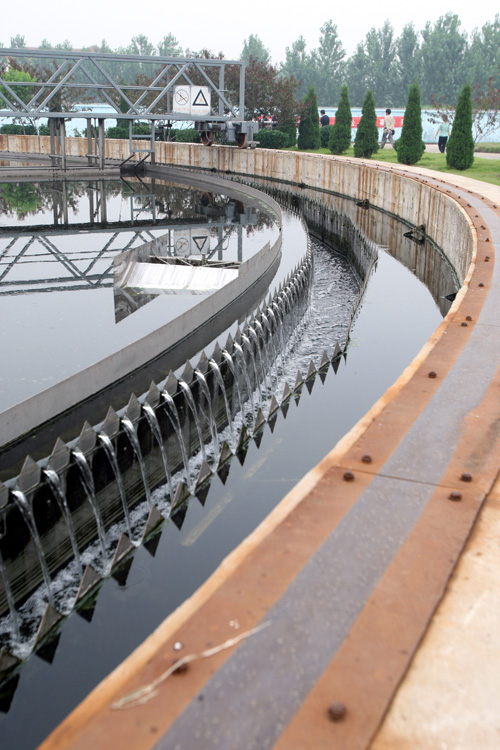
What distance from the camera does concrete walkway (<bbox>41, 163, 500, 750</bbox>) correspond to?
3.78 metres

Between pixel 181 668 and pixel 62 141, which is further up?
pixel 62 141

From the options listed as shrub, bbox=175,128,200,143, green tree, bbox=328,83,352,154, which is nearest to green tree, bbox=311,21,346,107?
shrub, bbox=175,128,200,143

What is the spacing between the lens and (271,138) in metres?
62.8

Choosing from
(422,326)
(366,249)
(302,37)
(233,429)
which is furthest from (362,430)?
(302,37)

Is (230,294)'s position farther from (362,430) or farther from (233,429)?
(362,430)

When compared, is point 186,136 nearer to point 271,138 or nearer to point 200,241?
point 271,138

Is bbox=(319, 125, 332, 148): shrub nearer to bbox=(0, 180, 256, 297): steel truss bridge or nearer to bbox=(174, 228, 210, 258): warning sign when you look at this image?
bbox=(0, 180, 256, 297): steel truss bridge

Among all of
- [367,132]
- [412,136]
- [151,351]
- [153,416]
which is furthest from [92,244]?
[367,132]

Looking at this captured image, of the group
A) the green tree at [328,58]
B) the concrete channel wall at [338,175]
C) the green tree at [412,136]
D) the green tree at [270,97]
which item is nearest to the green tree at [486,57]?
the green tree at [328,58]

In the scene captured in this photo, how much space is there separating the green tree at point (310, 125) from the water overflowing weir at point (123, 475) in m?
47.0

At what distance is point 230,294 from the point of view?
1920 centimetres

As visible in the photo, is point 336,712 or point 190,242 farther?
point 190,242

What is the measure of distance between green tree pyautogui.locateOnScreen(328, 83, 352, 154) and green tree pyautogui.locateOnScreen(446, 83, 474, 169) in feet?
48.5

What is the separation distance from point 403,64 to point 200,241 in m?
139
